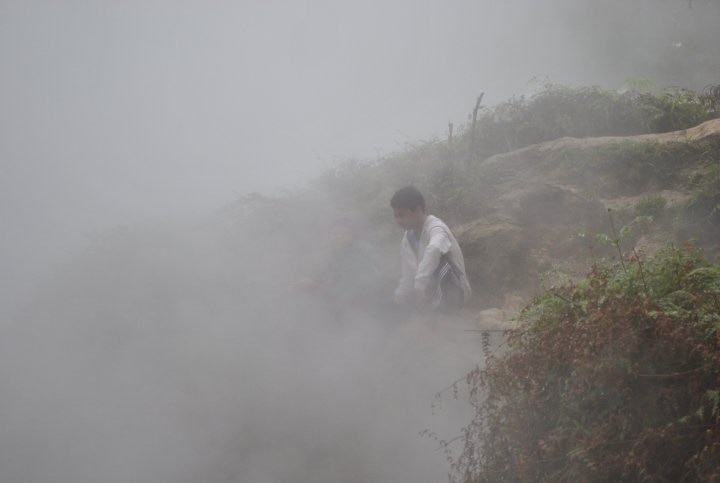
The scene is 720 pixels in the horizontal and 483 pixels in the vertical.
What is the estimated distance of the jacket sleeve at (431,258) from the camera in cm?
278

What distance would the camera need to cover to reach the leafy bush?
1.00 meters

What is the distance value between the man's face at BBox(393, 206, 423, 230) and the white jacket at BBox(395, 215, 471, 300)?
0.28 feet

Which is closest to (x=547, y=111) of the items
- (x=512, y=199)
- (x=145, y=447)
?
(x=512, y=199)

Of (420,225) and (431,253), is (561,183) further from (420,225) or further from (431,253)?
(431,253)

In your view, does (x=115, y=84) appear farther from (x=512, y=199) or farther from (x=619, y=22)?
(x=512, y=199)

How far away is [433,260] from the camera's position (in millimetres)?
2787

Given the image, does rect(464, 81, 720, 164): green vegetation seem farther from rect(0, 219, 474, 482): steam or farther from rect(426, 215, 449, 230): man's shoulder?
rect(0, 219, 474, 482): steam

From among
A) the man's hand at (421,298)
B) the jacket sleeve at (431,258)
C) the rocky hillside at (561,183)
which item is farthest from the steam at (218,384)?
the rocky hillside at (561,183)

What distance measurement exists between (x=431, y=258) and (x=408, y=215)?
1.14 feet

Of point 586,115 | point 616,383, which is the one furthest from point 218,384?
point 586,115

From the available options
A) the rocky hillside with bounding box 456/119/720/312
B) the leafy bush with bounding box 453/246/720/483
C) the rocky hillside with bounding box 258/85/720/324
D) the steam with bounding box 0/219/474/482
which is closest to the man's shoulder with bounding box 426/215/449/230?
the steam with bounding box 0/219/474/482

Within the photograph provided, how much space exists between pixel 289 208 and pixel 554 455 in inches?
221

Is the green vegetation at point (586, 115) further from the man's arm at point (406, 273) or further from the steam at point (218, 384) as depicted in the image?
the steam at point (218, 384)

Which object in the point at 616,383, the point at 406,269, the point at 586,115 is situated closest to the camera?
the point at 616,383
